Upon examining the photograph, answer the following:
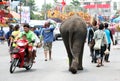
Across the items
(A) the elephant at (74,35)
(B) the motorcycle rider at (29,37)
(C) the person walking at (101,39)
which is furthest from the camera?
(C) the person walking at (101,39)

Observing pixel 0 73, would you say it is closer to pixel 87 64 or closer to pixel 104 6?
pixel 87 64

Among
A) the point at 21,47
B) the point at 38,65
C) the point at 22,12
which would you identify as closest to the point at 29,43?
the point at 21,47

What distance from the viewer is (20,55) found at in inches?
616

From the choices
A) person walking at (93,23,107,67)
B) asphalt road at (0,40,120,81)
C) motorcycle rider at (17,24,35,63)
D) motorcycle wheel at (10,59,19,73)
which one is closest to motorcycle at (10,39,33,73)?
motorcycle wheel at (10,59,19,73)

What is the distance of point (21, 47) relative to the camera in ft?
51.7

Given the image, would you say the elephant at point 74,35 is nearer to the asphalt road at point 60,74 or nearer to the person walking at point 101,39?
the asphalt road at point 60,74

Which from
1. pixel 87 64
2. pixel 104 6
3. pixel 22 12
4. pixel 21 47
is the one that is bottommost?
pixel 104 6

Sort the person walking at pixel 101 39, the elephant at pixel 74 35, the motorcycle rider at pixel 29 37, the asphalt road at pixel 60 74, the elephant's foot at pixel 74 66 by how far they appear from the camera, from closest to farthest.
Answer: the asphalt road at pixel 60 74
the elephant's foot at pixel 74 66
the elephant at pixel 74 35
the motorcycle rider at pixel 29 37
the person walking at pixel 101 39

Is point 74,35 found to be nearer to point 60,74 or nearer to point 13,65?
point 60,74

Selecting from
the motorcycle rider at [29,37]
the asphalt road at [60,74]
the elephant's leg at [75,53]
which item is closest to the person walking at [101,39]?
the asphalt road at [60,74]

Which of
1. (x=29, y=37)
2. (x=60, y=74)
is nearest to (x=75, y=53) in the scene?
(x=60, y=74)

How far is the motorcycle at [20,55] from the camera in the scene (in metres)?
15.5

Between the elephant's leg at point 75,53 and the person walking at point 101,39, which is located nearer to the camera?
the elephant's leg at point 75,53

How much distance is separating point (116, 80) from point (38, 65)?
18.0 feet
